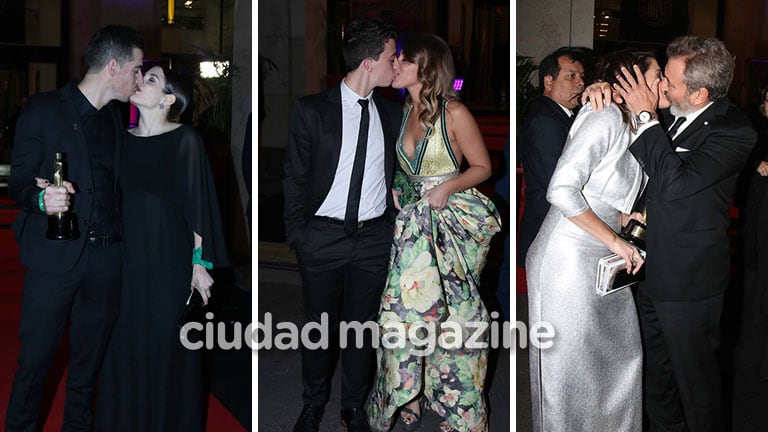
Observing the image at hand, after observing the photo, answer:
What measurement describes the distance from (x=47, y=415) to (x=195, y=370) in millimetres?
846

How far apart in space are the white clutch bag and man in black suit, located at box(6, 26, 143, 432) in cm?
156

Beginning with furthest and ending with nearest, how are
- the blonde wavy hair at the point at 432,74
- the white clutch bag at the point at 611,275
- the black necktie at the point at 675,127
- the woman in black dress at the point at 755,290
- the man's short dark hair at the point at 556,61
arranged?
the woman in black dress at the point at 755,290 → the man's short dark hair at the point at 556,61 → the blonde wavy hair at the point at 432,74 → the black necktie at the point at 675,127 → the white clutch bag at the point at 611,275

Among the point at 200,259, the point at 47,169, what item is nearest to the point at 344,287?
the point at 200,259

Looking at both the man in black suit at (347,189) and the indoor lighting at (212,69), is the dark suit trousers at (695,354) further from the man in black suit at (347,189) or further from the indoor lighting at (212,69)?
the indoor lighting at (212,69)

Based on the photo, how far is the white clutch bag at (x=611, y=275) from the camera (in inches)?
106

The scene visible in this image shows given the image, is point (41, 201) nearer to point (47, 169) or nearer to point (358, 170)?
point (47, 169)

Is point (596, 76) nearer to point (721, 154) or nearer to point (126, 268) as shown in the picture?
point (721, 154)

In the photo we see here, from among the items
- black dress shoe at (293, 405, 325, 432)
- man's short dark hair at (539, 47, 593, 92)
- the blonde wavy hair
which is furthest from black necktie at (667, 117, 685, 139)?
black dress shoe at (293, 405, 325, 432)

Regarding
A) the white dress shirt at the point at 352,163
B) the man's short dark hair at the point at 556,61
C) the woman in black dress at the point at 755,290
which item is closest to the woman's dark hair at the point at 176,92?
the white dress shirt at the point at 352,163

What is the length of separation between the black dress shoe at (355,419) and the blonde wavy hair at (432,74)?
1172 millimetres

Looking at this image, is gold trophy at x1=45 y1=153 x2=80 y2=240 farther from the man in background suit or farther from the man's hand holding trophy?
the man in background suit

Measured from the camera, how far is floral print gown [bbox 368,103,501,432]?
10.6ft

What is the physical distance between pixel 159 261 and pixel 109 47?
71cm

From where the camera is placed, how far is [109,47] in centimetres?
270
